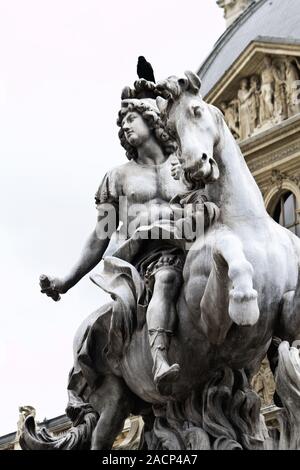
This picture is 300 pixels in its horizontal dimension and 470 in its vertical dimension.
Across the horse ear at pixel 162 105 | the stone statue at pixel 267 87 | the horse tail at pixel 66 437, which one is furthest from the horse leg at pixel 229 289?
the stone statue at pixel 267 87

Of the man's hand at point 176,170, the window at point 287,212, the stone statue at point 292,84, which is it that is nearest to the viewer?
the man's hand at point 176,170

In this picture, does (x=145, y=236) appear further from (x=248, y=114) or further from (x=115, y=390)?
(x=248, y=114)

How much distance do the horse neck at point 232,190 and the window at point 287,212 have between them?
25768 mm

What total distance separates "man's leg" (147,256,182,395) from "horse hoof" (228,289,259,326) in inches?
18.4

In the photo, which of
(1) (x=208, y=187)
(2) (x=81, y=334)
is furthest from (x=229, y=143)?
(2) (x=81, y=334)

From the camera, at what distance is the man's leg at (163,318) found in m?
6.12

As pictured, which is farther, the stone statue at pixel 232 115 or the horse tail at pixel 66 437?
the stone statue at pixel 232 115

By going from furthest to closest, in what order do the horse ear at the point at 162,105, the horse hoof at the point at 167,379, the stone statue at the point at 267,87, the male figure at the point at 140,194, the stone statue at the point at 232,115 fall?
1. the stone statue at the point at 232,115
2. the stone statue at the point at 267,87
3. the male figure at the point at 140,194
4. the horse ear at the point at 162,105
5. the horse hoof at the point at 167,379

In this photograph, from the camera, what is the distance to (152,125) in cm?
703

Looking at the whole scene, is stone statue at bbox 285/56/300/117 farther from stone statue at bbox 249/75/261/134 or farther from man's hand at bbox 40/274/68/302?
man's hand at bbox 40/274/68/302

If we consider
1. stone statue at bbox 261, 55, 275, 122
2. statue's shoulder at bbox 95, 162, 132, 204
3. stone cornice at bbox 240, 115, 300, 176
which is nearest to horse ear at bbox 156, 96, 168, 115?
statue's shoulder at bbox 95, 162, 132, 204

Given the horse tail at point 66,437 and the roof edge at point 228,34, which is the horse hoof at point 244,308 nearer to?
the horse tail at point 66,437

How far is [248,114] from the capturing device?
35.2 meters
